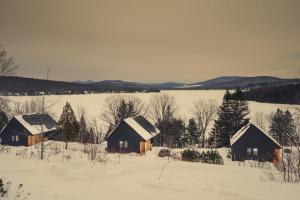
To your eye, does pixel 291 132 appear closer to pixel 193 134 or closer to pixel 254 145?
pixel 254 145

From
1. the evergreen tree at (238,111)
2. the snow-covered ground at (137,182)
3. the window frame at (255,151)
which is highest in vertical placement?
→ the evergreen tree at (238,111)

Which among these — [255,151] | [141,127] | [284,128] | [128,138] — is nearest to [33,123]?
[128,138]

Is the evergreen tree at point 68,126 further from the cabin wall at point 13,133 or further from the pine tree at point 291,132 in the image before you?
the pine tree at point 291,132

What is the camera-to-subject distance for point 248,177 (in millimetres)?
14375

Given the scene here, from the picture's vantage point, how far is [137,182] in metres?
12.4

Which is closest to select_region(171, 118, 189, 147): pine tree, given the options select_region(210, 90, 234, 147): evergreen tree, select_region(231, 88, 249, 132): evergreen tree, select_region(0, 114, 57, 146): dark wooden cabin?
select_region(210, 90, 234, 147): evergreen tree

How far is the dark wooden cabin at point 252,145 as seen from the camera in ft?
126

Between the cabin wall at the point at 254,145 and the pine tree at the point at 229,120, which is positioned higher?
the pine tree at the point at 229,120

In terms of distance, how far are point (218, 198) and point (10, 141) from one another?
1813 inches

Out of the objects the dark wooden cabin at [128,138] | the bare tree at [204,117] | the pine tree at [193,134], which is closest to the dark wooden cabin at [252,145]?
the dark wooden cabin at [128,138]

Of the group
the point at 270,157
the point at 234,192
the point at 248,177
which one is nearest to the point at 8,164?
the point at 234,192

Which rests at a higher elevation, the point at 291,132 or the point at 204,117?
the point at 204,117

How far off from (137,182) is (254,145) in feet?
99.9

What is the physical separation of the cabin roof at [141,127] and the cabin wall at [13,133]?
1517cm
